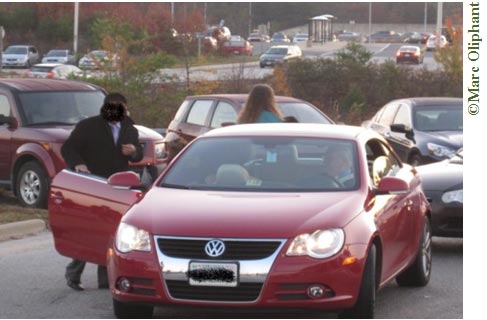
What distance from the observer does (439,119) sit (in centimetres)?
2098

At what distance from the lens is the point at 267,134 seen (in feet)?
31.9

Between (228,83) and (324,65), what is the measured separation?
6324 mm

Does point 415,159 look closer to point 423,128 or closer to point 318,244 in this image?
point 423,128

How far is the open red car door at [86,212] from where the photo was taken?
9656 millimetres

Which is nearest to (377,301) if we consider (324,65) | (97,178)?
(97,178)

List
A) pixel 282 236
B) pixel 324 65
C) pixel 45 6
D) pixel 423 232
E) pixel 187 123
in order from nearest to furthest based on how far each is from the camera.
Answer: pixel 282 236
pixel 423 232
pixel 187 123
pixel 324 65
pixel 45 6

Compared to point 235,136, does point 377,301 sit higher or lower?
lower

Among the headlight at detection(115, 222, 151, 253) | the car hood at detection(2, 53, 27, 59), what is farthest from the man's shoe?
the car hood at detection(2, 53, 27, 59)

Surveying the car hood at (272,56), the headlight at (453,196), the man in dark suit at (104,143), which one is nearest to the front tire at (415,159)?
the headlight at (453,196)

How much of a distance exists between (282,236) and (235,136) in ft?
6.27

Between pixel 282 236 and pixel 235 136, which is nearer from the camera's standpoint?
pixel 282 236

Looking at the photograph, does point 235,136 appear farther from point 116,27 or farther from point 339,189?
point 116,27

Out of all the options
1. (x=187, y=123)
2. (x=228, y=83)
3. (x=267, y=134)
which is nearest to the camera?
(x=267, y=134)

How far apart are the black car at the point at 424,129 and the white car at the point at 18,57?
52.5 metres
